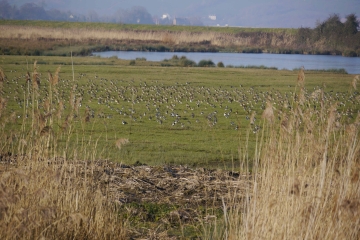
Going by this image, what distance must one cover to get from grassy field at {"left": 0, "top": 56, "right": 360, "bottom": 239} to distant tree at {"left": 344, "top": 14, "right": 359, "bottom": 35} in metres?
30.3

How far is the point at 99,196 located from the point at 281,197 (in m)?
2.11

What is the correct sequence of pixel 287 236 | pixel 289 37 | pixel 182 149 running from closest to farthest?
1. pixel 287 236
2. pixel 182 149
3. pixel 289 37

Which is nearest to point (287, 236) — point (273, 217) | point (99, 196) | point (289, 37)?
point (273, 217)

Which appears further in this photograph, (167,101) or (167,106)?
(167,101)

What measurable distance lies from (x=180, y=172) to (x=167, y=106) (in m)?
10.1

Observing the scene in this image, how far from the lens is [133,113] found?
59.4 ft

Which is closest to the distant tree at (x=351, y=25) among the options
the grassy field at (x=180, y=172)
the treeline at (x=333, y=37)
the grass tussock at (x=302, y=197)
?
the treeline at (x=333, y=37)

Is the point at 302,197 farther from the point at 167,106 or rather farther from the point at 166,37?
the point at 166,37

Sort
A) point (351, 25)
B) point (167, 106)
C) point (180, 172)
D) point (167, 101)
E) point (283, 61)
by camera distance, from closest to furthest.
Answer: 1. point (180, 172)
2. point (167, 106)
3. point (167, 101)
4. point (351, 25)
5. point (283, 61)

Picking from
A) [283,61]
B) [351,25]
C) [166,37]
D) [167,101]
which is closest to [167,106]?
[167,101]

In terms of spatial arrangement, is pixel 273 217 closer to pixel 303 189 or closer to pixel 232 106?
pixel 303 189

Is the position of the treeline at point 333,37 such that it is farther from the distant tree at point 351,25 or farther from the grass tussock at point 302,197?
the grass tussock at point 302,197

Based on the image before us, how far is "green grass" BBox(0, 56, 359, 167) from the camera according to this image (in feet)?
41.3

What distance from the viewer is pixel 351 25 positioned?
47781 millimetres
